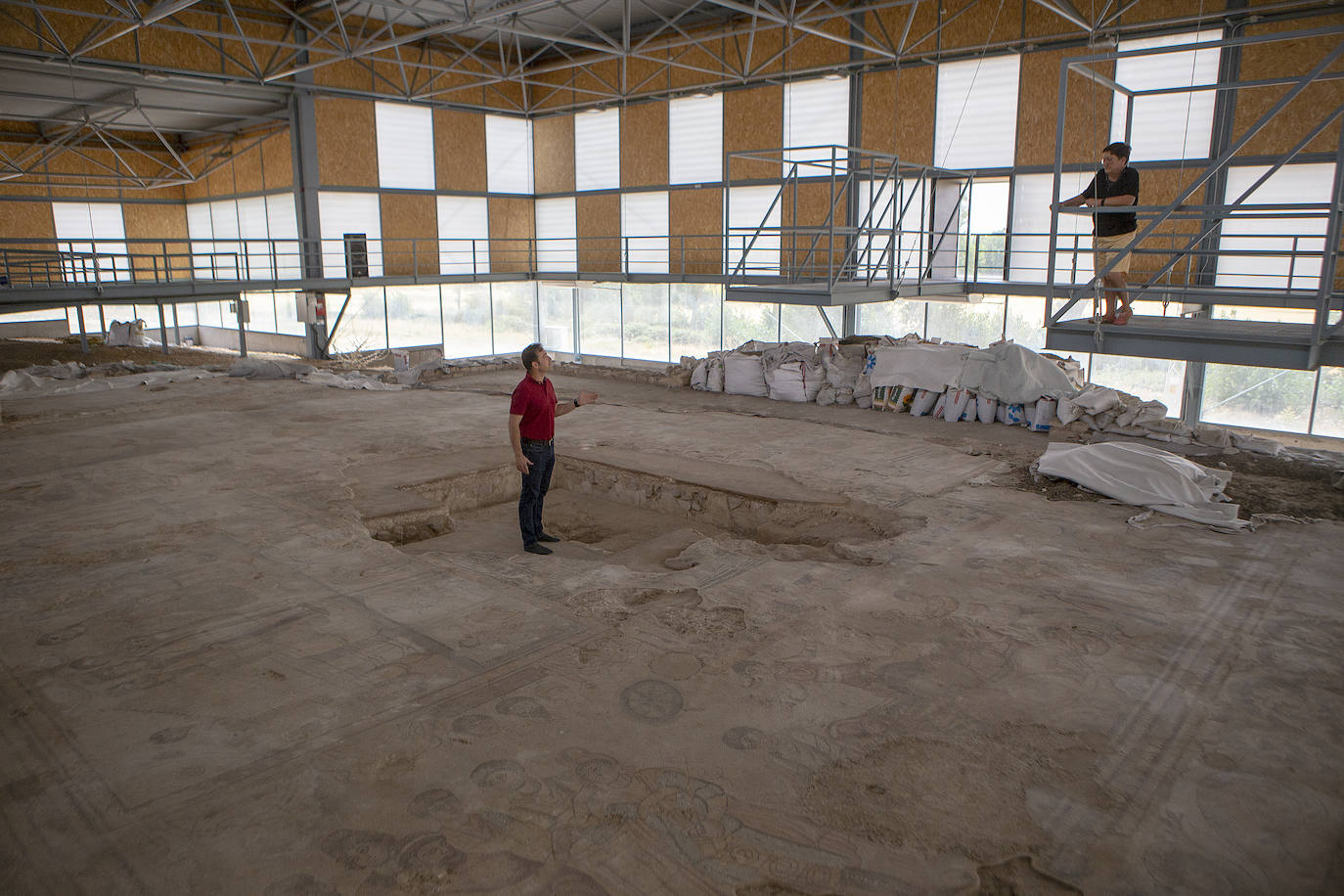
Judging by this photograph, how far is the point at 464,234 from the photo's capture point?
25.3m

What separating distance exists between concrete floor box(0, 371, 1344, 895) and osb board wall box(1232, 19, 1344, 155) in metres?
9.75

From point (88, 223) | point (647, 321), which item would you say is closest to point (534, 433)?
point (647, 321)

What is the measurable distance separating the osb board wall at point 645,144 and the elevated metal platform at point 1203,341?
1731cm

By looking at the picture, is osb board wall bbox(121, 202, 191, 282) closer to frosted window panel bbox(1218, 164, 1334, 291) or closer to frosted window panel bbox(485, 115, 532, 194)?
frosted window panel bbox(485, 115, 532, 194)

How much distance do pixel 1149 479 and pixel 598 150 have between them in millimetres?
19415

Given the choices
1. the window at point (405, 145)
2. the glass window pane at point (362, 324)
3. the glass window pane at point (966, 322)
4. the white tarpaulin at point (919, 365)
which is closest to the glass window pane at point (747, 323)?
the glass window pane at point (966, 322)

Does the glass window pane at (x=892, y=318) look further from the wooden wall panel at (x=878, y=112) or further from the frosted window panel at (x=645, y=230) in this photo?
the frosted window panel at (x=645, y=230)

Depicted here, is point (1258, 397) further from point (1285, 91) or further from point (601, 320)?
point (601, 320)

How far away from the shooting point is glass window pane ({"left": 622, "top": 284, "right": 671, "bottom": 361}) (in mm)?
24281

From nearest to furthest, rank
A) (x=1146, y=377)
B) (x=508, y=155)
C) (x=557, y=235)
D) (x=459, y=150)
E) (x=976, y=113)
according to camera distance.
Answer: (x=1146, y=377) → (x=976, y=113) → (x=459, y=150) → (x=508, y=155) → (x=557, y=235)

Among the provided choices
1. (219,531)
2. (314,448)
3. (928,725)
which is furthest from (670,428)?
(928,725)

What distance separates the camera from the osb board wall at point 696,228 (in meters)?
22.1

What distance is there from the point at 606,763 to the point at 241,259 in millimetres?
26996

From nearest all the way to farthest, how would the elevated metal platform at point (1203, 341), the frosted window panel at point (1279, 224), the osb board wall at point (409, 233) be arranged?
the elevated metal platform at point (1203, 341), the frosted window panel at point (1279, 224), the osb board wall at point (409, 233)
